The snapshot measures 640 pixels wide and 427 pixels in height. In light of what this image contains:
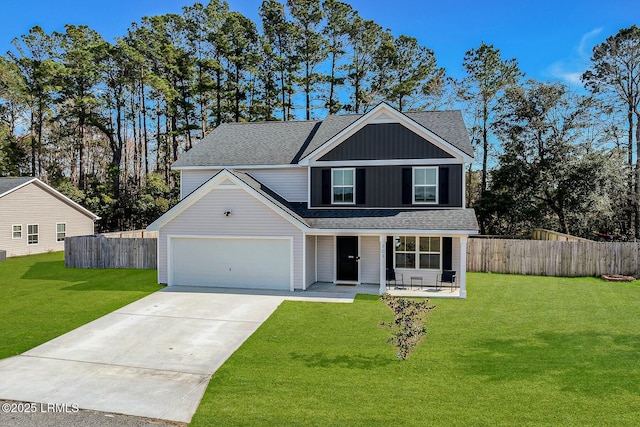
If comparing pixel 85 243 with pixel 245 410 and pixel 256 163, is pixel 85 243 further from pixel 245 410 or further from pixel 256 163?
pixel 245 410

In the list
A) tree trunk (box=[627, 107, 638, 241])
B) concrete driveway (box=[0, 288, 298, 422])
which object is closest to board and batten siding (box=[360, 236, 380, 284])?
concrete driveway (box=[0, 288, 298, 422])

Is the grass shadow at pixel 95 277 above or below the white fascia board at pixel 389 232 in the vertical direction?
below

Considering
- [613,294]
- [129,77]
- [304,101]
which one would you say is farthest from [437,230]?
[129,77]

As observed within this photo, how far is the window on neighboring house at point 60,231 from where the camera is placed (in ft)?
92.0

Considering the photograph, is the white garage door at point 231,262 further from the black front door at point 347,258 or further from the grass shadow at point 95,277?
the black front door at point 347,258

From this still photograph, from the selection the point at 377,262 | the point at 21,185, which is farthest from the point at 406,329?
the point at 21,185

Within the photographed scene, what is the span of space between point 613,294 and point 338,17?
30532 mm

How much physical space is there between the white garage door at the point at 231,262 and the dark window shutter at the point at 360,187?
3595mm

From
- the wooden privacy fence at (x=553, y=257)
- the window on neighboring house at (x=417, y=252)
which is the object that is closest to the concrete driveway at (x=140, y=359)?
the window on neighboring house at (x=417, y=252)

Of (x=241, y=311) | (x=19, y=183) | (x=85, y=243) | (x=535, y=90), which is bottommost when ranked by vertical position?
(x=241, y=311)

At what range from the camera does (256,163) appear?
1803 cm

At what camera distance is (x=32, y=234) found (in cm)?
2630

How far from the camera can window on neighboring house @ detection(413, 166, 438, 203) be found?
15.9 metres

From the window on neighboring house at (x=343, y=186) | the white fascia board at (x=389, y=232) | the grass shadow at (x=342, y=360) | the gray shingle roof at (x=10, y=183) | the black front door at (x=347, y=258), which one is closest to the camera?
the grass shadow at (x=342, y=360)
